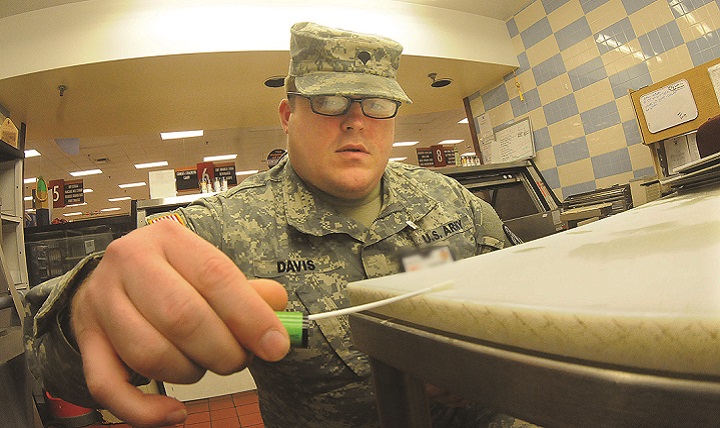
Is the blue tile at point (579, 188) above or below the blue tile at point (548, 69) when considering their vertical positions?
below

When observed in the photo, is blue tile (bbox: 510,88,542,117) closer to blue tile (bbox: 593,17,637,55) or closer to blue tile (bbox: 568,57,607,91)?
blue tile (bbox: 568,57,607,91)

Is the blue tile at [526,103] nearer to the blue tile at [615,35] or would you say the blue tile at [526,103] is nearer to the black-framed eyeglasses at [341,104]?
the blue tile at [615,35]

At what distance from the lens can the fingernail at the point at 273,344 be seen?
32cm

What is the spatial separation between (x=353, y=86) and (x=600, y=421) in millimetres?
1002

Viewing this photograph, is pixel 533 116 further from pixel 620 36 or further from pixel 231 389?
pixel 231 389

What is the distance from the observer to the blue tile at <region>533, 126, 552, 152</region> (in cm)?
346

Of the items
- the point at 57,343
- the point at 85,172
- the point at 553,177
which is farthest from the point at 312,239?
the point at 85,172

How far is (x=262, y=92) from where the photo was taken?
3748 millimetres

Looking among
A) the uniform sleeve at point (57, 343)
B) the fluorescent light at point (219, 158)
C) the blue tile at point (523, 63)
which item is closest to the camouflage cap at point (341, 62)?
the uniform sleeve at point (57, 343)

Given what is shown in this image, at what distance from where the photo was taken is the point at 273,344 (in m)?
0.32

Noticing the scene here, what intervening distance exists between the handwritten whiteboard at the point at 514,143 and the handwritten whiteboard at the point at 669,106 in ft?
3.31

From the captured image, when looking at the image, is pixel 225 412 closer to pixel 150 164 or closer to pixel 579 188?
pixel 579 188

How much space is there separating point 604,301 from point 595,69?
3490 mm

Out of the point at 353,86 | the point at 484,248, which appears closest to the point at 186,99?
the point at 353,86
